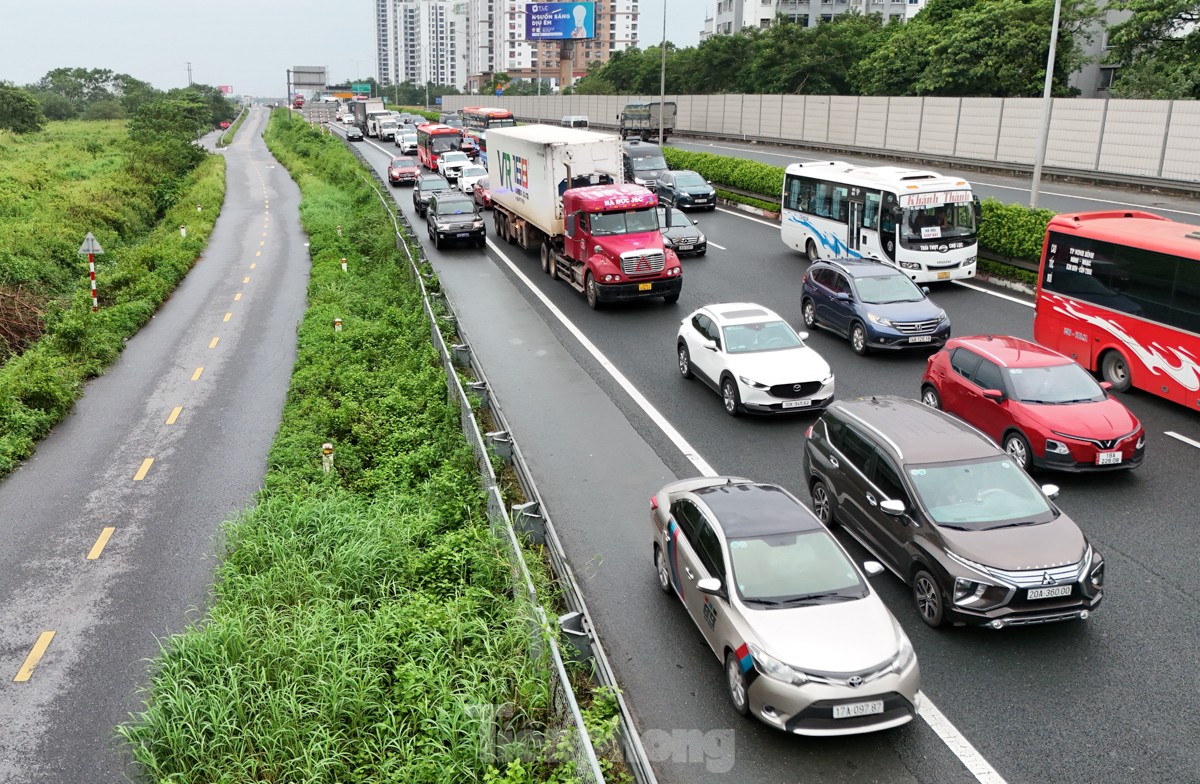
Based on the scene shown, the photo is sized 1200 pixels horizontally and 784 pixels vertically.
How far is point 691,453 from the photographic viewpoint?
1456 centimetres

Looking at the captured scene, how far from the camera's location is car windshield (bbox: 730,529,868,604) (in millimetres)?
8750

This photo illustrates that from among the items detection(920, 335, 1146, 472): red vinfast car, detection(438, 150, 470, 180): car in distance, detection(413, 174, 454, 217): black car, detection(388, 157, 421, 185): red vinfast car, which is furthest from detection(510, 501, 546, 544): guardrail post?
detection(388, 157, 421, 185): red vinfast car

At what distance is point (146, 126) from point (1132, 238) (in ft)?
238

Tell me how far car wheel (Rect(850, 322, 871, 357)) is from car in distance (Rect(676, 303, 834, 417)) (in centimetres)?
274

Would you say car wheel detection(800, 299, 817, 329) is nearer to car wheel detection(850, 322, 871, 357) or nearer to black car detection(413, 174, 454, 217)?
car wheel detection(850, 322, 871, 357)

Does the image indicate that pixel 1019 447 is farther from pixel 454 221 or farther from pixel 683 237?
pixel 454 221

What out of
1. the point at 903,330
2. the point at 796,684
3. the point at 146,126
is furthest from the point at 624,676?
the point at 146,126

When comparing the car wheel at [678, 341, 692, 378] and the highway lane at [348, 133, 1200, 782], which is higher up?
the car wheel at [678, 341, 692, 378]

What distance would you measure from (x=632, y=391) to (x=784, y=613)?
30.8ft

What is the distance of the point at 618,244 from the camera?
23531mm

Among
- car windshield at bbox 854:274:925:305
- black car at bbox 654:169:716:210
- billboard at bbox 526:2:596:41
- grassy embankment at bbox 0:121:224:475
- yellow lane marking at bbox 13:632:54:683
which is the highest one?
billboard at bbox 526:2:596:41

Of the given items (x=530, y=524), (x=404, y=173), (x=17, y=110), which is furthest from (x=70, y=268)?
(x=17, y=110)

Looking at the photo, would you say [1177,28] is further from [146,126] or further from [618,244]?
[146,126]

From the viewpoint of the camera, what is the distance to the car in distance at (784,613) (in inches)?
309
